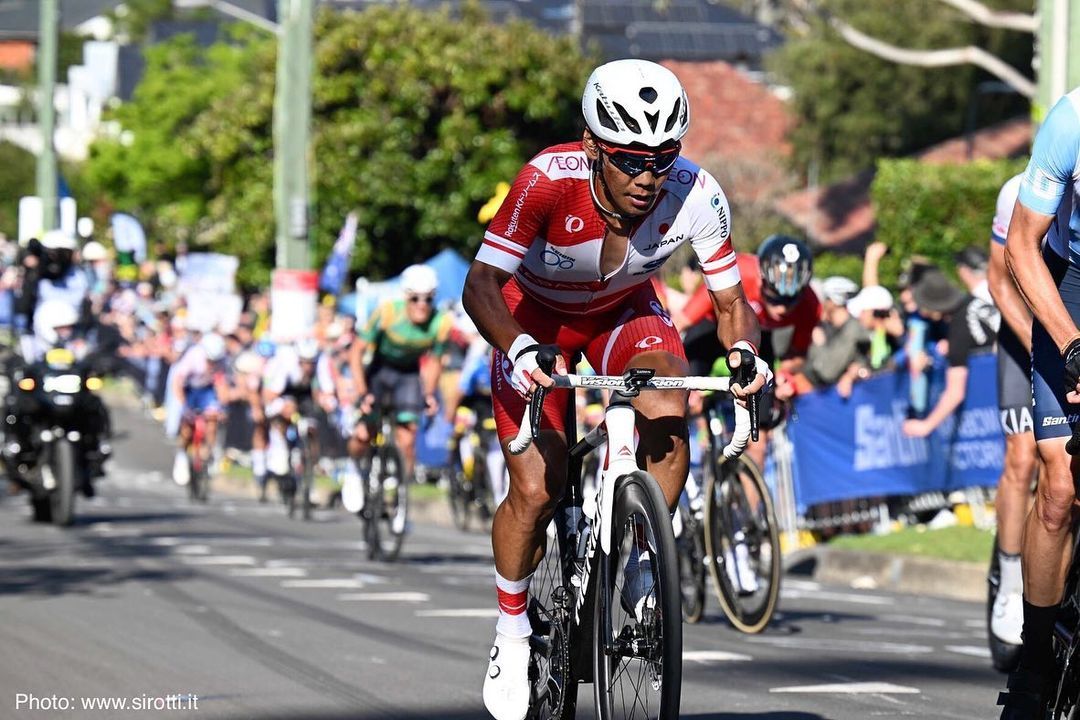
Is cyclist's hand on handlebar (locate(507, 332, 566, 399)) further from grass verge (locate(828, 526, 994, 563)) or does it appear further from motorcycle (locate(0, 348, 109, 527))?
motorcycle (locate(0, 348, 109, 527))

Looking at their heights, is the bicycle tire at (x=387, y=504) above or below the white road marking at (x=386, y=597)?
above

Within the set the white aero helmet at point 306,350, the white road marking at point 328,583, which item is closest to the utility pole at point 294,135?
the white aero helmet at point 306,350

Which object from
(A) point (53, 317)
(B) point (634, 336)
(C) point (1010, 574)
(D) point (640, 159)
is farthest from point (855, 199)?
(D) point (640, 159)

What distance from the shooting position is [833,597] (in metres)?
13.0

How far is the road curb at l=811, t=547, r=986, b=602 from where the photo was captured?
1325 centimetres

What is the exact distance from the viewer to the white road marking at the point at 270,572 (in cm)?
1353

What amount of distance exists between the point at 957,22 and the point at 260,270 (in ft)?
70.3

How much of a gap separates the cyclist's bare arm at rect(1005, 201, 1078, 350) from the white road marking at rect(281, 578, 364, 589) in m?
7.60

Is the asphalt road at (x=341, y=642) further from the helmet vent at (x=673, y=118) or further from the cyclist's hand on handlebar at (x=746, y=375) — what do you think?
the helmet vent at (x=673, y=118)

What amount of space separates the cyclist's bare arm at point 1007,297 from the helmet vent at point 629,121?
1.69 meters

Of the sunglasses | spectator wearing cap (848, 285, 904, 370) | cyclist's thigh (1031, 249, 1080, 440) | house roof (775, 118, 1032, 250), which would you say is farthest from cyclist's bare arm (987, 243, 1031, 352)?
house roof (775, 118, 1032, 250)

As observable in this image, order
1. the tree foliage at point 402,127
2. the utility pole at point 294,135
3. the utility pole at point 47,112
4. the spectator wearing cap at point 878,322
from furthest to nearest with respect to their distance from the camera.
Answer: the tree foliage at point 402,127, the utility pole at point 47,112, the utility pole at point 294,135, the spectator wearing cap at point 878,322

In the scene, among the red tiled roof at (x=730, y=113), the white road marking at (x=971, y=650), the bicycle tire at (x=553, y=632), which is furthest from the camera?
the red tiled roof at (x=730, y=113)

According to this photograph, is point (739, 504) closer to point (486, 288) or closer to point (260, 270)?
point (486, 288)
